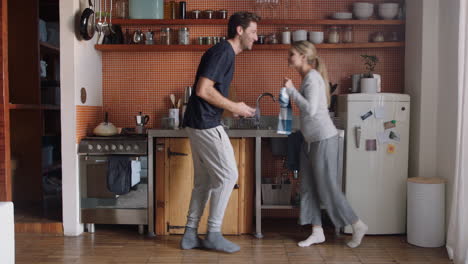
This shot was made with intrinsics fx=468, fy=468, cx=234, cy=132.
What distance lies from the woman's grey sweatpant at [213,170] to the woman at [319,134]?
606 mm

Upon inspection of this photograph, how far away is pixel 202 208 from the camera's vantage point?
11.8 feet

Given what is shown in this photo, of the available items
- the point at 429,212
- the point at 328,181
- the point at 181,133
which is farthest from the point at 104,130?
the point at 429,212

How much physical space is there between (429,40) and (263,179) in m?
1.86

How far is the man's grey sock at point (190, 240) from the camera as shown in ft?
11.6

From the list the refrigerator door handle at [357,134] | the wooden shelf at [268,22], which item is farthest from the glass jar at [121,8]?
the refrigerator door handle at [357,134]

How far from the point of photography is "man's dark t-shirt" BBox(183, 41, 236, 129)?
3.23 m

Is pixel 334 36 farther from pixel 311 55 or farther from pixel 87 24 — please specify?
pixel 87 24

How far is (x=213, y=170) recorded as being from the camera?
11.1 feet

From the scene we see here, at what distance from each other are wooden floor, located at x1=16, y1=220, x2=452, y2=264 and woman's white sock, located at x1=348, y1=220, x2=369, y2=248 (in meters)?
0.05

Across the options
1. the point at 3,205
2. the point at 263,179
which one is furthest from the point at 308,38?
the point at 3,205

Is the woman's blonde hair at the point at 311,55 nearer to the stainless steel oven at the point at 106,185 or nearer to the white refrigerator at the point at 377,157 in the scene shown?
the white refrigerator at the point at 377,157

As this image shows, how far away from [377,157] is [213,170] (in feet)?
4.58

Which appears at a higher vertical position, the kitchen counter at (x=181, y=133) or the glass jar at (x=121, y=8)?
the glass jar at (x=121, y=8)

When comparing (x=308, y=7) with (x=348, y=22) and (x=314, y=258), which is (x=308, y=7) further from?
(x=314, y=258)
